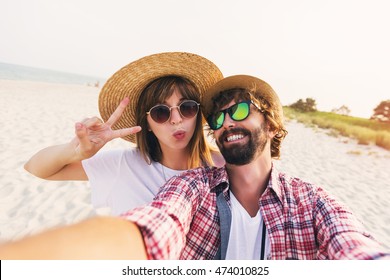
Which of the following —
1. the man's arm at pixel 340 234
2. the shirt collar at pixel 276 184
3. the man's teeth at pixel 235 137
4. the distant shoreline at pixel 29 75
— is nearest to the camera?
the man's arm at pixel 340 234

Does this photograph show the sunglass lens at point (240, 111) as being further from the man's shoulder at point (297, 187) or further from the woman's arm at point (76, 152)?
the woman's arm at point (76, 152)

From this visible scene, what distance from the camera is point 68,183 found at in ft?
14.4

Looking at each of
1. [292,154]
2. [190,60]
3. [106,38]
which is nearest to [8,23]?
[106,38]

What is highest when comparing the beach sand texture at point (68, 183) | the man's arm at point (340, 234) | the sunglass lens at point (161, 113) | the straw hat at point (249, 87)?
the straw hat at point (249, 87)

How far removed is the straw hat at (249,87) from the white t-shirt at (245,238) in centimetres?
78

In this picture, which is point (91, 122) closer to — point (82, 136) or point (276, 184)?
point (82, 136)

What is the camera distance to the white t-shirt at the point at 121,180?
2.14 meters

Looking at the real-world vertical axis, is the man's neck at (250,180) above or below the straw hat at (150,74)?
below

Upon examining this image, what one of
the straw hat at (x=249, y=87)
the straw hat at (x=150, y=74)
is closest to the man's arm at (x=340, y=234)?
the straw hat at (x=249, y=87)

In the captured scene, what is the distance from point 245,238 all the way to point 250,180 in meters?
0.38

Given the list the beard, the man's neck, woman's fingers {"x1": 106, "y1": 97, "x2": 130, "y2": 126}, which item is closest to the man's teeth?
the beard

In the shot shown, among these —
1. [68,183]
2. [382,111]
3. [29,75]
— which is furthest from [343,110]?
[29,75]

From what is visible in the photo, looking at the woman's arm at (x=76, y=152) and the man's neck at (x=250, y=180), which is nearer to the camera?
the man's neck at (x=250, y=180)
